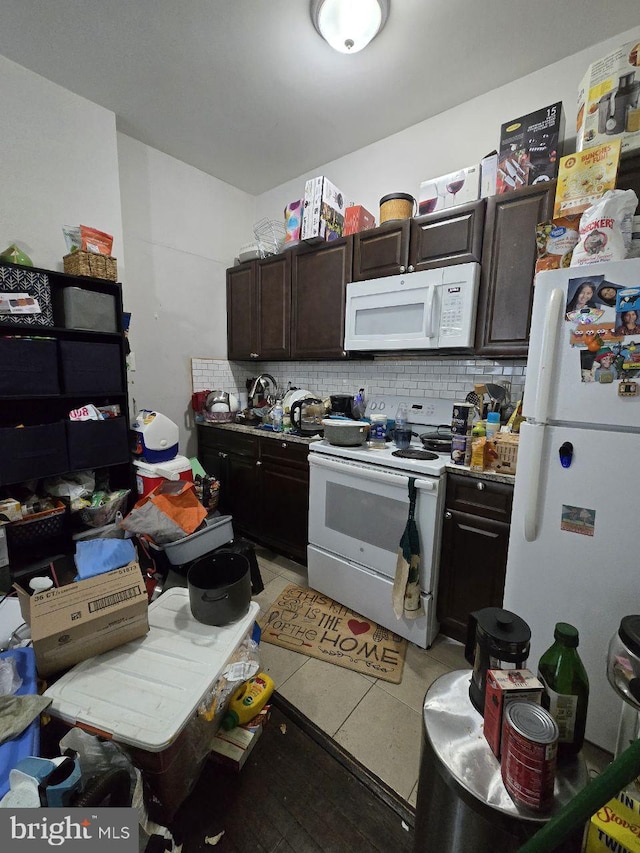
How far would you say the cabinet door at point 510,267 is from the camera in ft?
Result: 5.11

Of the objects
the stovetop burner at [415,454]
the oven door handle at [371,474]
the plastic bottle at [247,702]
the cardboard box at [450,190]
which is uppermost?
the cardboard box at [450,190]

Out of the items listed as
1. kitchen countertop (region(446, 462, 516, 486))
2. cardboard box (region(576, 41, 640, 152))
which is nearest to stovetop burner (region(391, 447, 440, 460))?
kitchen countertop (region(446, 462, 516, 486))

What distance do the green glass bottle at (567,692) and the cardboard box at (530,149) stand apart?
1.86 metres

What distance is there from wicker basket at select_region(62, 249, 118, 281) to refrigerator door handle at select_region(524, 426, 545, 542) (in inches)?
88.9

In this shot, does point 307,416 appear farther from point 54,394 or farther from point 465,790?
point 465,790

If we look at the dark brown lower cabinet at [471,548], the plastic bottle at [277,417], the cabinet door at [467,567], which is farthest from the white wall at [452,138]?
the cabinet door at [467,567]

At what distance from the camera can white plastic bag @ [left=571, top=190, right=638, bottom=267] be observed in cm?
111

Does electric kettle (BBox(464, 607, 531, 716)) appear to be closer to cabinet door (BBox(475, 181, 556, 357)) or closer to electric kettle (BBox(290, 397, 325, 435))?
cabinet door (BBox(475, 181, 556, 357))

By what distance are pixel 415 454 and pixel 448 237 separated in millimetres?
1152

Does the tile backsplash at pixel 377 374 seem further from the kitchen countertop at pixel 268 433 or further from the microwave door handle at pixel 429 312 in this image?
the kitchen countertop at pixel 268 433

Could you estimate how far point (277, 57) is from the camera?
168cm

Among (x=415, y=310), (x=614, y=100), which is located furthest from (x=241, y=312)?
(x=614, y=100)

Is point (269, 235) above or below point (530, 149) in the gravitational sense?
above

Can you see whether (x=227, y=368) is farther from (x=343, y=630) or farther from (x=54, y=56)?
(x=343, y=630)
